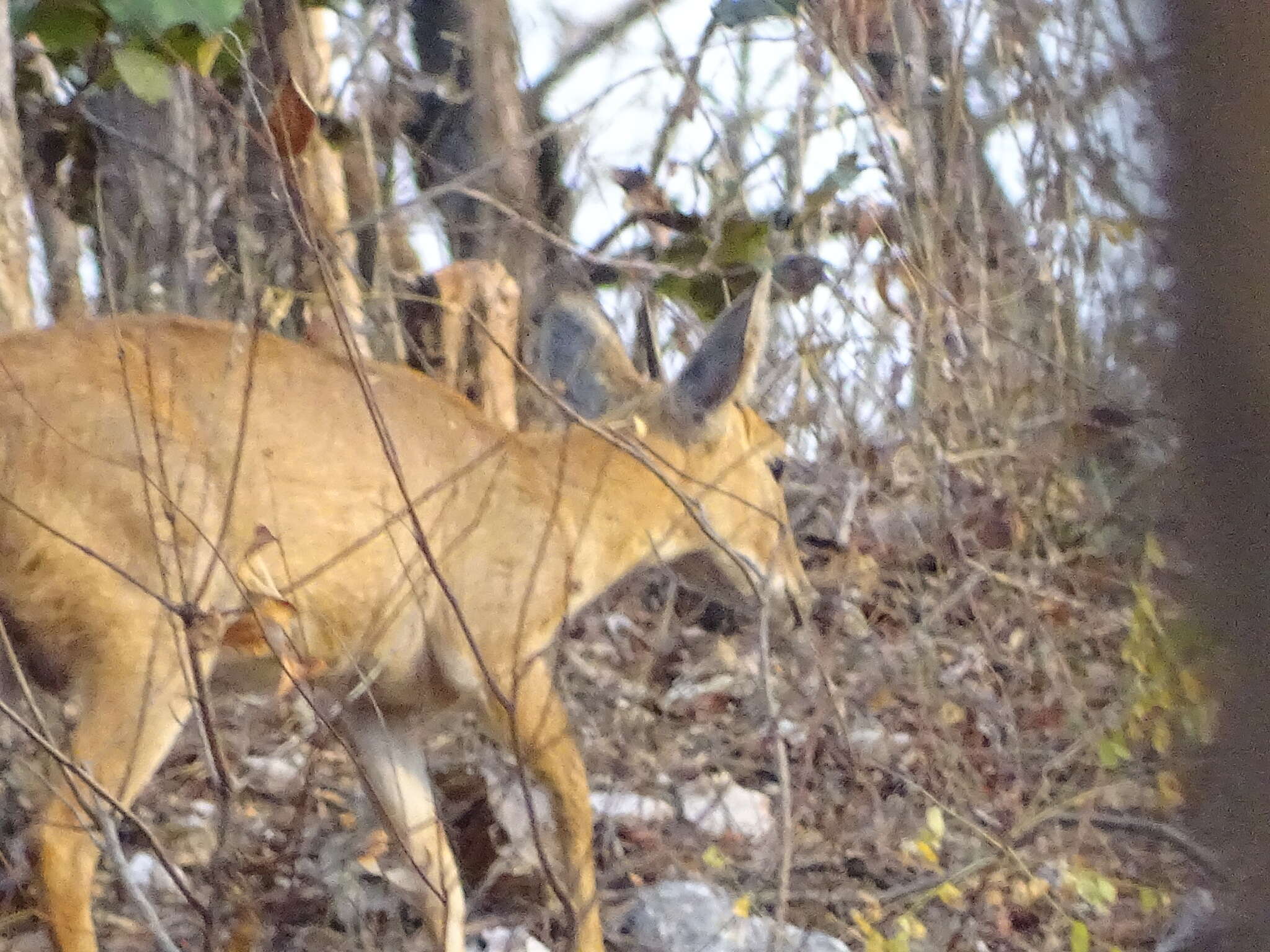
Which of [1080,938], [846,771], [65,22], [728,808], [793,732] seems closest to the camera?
[1080,938]

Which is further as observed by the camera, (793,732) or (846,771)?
(793,732)

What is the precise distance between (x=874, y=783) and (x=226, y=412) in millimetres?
2295

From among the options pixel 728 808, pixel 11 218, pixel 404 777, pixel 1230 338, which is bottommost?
pixel 728 808

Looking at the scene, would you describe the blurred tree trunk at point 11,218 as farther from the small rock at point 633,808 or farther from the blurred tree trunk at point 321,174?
the small rock at point 633,808

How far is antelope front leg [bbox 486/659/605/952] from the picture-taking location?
3.40 metres

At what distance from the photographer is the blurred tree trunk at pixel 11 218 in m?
4.12

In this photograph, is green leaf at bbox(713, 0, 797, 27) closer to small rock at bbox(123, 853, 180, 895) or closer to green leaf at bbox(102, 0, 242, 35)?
green leaf at bbox(102, 0, 242, 35)

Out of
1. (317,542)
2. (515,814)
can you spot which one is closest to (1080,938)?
(515,814)

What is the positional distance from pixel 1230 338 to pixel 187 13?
2750mm

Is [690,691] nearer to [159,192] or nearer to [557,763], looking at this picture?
[557,763]

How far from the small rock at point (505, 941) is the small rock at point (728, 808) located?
0.67 m

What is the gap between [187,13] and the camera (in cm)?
300

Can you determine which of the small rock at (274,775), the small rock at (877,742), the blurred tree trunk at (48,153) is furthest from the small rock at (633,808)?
the blurred tree trunk at (48,153)

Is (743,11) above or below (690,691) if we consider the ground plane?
above
